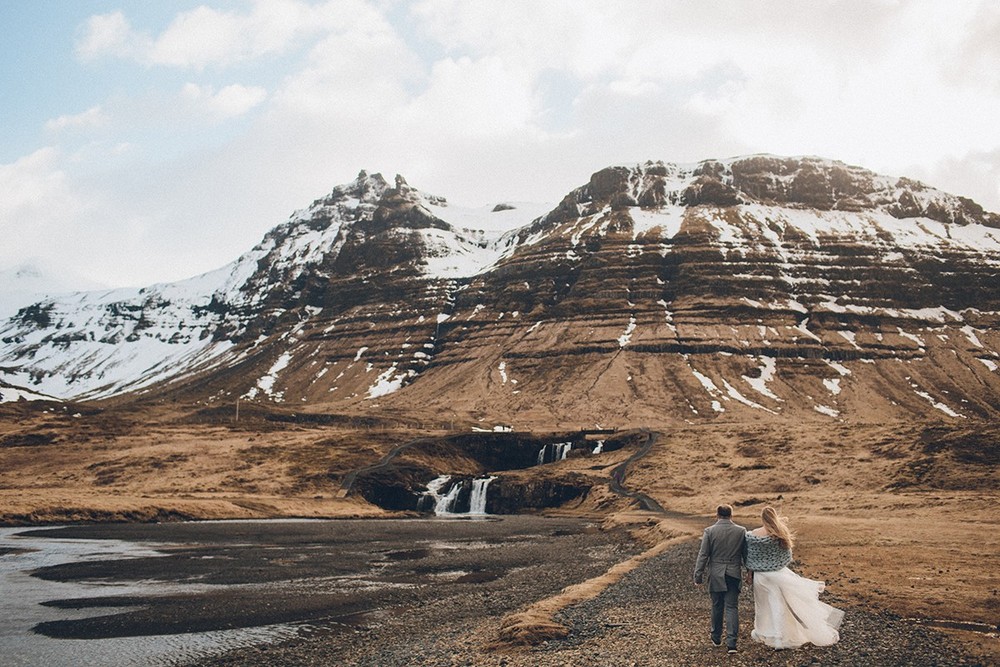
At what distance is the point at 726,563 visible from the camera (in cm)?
1847

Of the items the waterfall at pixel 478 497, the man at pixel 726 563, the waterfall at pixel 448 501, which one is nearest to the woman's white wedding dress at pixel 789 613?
the man at pixel 726 563

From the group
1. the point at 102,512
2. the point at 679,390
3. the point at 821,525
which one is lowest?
the point at 102,512

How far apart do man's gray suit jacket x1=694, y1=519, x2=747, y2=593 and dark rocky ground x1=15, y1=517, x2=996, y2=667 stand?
5.67 feet

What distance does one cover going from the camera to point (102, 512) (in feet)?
238

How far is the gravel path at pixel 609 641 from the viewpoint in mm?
17969

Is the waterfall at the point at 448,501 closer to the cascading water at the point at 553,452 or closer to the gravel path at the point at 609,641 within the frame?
the cascading water at the point at 553,452

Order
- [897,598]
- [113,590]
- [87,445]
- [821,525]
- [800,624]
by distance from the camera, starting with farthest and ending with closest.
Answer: [87,445] < [821,525] < [113,590] < [897,598] < [800,624]

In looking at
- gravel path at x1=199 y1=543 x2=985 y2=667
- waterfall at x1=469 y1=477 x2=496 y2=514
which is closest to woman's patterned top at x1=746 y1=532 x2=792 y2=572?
gravel path at x1=199 y1=543 x2=985 y2=667

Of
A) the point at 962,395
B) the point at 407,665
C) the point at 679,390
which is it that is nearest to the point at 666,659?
the point at 407,665

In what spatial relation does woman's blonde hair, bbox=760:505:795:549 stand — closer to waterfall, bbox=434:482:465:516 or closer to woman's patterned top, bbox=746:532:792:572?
woman's patterned top, bbox=746:532:792:572

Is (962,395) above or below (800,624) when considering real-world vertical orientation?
above

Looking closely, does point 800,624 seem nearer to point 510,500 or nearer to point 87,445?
point 510,500

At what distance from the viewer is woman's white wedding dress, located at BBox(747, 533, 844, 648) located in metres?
17.9

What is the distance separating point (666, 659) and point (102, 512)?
68.3 meters
